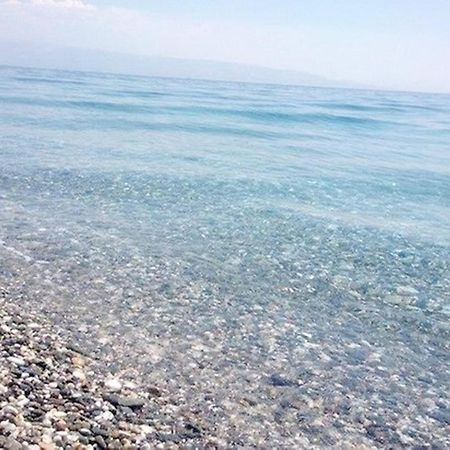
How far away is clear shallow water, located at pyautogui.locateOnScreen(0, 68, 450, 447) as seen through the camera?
681 cm

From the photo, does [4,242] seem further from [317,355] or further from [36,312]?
[317,355]

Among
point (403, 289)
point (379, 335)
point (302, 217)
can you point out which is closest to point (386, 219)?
point (302, 217)

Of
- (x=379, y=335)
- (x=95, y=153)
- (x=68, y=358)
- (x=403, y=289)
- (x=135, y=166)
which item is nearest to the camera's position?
(x=68, y=358)

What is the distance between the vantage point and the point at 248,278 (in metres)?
10.6

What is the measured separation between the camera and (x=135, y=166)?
20.0 m

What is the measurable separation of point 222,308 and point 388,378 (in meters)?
2.93

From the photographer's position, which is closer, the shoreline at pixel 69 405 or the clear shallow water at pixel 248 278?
the shoreline at pixel 69 405

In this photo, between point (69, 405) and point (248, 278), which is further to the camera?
point (248, 278)

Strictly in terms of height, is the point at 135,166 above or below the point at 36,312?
above

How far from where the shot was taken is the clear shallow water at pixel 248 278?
6.81 meters

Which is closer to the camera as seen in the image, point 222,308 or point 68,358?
point 68,358

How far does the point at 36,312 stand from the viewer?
26.9ft

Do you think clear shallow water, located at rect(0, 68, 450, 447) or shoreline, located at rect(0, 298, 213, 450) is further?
clear shallow water, located at rect(0, 68, 450, 447)

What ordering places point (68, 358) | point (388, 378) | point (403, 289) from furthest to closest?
1. point (403, 289)
2. point (388, 378)
3. point (68, 358)
